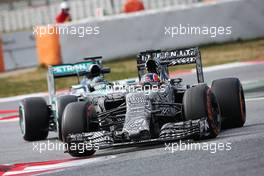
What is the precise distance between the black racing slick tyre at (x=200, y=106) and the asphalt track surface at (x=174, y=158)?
20 centimetres

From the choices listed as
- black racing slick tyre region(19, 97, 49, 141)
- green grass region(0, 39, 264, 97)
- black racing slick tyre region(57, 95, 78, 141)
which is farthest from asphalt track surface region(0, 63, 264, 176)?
green grass region(0, 39, 264, 97)

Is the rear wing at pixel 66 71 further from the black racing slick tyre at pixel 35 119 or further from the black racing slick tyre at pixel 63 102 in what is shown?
the black racing slick tyre at pixel 63 102

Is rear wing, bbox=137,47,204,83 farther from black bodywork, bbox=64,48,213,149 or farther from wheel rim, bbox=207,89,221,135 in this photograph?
wheel rim, bbox=207,89,221,135

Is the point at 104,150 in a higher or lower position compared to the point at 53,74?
lower

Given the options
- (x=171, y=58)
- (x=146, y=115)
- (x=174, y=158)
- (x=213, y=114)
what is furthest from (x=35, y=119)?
(x=174, y=158)

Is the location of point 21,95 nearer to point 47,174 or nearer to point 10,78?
point 10,78

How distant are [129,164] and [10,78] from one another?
16.5m

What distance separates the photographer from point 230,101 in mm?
12414

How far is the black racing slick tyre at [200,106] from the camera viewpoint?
36.4ft

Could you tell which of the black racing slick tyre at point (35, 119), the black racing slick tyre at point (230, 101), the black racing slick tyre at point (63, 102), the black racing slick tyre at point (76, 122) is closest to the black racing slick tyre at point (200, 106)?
the black racing slick tyre at point (230, 101)

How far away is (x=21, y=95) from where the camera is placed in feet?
70.4

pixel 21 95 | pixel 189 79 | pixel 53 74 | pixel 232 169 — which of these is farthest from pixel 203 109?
pixel 21 95

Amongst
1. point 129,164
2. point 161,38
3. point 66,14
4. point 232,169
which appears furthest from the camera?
point 66,14

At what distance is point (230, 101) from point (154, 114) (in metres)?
1.42
